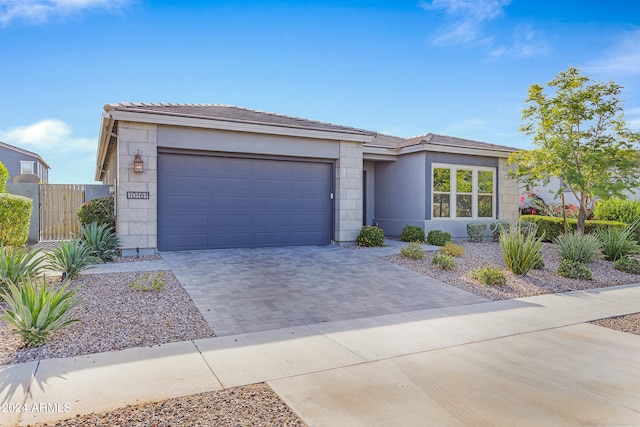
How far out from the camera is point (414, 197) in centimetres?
1395

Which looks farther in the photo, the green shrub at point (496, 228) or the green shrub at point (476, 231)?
the green shrub at point (496, 228)

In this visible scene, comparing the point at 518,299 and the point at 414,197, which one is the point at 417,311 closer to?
the point at 518,299

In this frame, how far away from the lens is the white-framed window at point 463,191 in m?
13.8

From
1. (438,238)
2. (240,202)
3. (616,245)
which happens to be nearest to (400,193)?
(438,238)

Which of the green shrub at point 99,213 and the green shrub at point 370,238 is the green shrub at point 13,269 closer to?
the green shrub at point 99,213

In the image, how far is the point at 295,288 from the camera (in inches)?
280

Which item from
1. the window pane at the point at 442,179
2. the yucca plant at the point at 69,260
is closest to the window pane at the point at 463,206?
the window pane at the point at 442,179

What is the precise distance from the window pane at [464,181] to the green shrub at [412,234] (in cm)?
225

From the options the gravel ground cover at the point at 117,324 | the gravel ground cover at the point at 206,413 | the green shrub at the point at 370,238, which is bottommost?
the gravel ground cover at the point at 206,413

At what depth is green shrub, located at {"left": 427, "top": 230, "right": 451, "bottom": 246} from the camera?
1260 centimetres

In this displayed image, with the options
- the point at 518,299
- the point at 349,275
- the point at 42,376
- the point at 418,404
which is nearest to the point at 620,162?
the point at 518,299

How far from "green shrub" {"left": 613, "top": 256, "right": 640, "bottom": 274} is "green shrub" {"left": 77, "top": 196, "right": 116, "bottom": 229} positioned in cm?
1278

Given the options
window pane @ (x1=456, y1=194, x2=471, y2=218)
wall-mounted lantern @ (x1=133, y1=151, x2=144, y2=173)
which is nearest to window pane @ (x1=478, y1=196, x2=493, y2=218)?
window pane @ (x1=456, y1=194, x2=471, y2=218)

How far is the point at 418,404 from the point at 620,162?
11.2 meters
